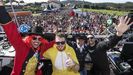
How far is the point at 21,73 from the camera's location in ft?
20.3

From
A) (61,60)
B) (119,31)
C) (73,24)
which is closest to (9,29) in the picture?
(61,60)

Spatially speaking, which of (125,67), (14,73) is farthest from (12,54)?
(125,67)

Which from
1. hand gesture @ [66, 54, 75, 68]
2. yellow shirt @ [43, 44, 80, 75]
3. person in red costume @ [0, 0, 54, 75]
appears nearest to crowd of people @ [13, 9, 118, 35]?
person in red costume @ [0, 0, 54, 75]

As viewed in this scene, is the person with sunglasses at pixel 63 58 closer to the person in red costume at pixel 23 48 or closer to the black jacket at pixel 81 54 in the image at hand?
the black jacket at pixel 81 54

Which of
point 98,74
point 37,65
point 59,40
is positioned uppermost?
point 59,40

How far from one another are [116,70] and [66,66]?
4.08ft

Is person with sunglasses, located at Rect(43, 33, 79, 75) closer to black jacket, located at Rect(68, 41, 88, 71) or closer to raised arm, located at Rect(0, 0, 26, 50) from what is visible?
black jacket, located at Rect(68, 41, 88, 71)

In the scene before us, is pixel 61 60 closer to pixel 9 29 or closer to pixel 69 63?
pixel 69 63

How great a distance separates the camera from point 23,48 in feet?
20.4

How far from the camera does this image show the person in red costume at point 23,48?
6121 mm

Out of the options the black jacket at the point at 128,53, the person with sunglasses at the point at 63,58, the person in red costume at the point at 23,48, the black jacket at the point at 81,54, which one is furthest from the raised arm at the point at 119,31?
the person in red costume at the point at 23,48

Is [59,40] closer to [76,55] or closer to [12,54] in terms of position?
[76,55]

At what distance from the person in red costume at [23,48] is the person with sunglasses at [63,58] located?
23 centimetres

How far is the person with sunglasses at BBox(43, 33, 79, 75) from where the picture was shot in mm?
6121
